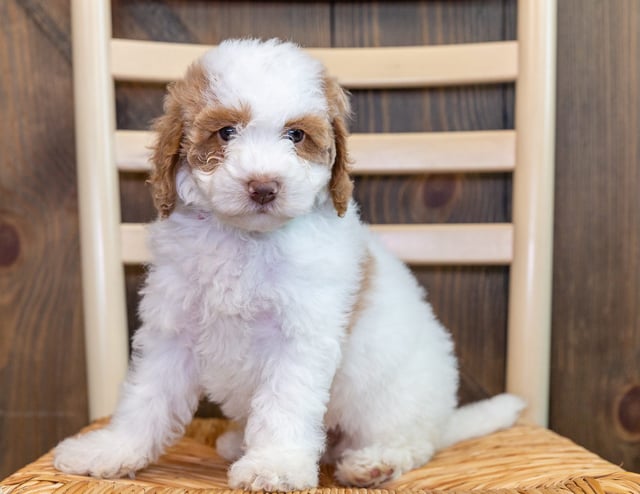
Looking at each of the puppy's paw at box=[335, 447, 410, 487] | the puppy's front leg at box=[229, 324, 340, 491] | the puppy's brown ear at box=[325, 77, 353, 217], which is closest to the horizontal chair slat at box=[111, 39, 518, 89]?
the puppy's brown ear at box=[325, 77, 353, 217]

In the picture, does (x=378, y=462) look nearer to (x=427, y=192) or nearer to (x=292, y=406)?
(x=292, y=406)

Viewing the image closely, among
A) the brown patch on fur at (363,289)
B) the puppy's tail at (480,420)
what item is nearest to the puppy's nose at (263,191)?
the brown patch on fur at (363,289)

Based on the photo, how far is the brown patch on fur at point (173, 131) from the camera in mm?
966

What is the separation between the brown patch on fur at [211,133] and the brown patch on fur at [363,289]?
0.29m

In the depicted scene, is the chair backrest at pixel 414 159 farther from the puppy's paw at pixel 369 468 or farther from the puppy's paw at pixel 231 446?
the puppy's paw at pixel 369 468

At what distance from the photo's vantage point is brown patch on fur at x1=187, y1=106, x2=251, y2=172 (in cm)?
92

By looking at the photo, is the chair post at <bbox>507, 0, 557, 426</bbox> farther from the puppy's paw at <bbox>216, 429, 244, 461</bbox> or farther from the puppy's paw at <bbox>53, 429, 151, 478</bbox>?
the puppy's paw at <bbox>53, 429, 151, 478</bbox>

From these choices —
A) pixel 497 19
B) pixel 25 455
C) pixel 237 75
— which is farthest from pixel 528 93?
pixel 25 455

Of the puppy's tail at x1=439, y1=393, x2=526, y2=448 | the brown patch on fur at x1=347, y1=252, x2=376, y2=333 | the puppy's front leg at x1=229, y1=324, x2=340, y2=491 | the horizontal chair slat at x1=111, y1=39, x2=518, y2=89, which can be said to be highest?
the horizontal chair slat at x1=111, y1=39, x2=518, y2=89

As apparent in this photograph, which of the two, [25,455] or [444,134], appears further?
[25,455]

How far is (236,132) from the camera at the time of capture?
0.94 m

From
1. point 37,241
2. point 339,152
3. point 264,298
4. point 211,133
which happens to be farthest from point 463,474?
point 37,241

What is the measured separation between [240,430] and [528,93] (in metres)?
0.83

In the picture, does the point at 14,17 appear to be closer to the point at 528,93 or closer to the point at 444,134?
the point at 444,134
